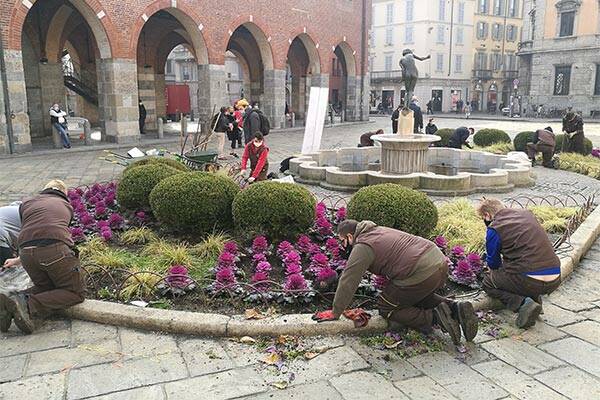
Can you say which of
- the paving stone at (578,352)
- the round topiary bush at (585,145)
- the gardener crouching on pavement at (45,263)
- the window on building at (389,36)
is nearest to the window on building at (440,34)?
the window on building at (389,36)

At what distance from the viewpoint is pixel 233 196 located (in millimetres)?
6875

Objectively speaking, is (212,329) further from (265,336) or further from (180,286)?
(180,286)

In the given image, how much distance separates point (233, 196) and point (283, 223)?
2.92 feet

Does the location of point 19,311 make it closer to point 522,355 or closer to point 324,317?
point 324,317

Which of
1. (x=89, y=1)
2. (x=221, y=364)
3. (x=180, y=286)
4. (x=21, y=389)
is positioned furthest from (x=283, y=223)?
(x=89, y=1)

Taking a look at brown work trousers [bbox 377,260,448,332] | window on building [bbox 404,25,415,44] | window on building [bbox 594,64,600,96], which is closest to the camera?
brown work trousers [bbox 377,260,448,332]

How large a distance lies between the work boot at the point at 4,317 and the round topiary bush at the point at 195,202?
245cm

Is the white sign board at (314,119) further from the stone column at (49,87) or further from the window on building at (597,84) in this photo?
the window on building at (597,84)

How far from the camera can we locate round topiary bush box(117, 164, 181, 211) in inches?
299

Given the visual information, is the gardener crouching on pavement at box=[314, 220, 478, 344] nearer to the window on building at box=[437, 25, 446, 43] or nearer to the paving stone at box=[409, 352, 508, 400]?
the paving stone at box=[409, 352, 508, 400]

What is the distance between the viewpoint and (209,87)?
73.7 ft

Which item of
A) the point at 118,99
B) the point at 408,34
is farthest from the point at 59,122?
the point at 408,34

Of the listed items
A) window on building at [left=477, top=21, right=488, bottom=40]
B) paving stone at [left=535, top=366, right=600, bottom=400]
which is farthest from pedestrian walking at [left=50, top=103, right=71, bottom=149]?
window on building at [left=477, top=21, right=488, bottom=40]

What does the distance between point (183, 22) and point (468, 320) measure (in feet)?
65.1
